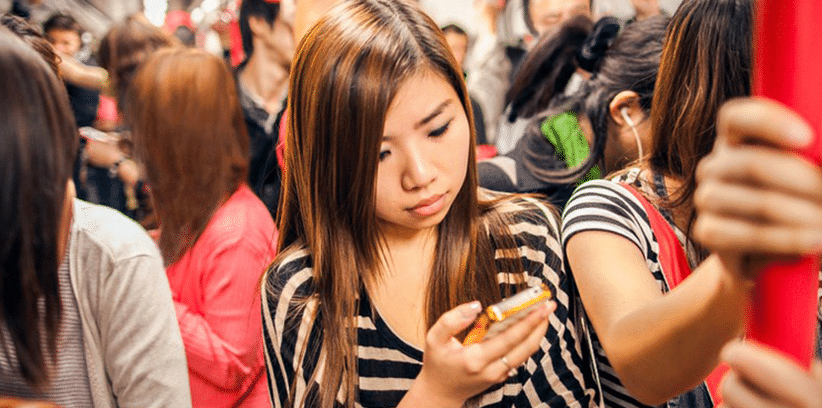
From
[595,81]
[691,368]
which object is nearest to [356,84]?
[691,368]

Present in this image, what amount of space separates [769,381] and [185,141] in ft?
5.73

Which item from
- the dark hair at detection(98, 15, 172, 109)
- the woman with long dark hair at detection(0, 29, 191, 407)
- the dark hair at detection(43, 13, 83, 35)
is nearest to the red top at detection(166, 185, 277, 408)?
the woman with long dark hair at detection(0, 29, 191, 407)

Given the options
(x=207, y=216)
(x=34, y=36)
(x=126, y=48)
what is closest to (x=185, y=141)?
(x=207, y=216)

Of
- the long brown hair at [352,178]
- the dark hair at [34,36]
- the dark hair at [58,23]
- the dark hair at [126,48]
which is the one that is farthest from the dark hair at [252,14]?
the long brown hair at [352,178]

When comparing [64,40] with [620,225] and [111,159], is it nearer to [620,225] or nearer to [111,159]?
[111,159]

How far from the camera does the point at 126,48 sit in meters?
3.02

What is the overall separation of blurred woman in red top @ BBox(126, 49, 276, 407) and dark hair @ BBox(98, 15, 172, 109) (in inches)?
36.7

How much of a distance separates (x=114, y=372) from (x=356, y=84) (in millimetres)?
571

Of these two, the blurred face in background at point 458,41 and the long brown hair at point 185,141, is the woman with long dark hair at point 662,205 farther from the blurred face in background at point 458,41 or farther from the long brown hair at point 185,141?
the blurred face in background at point 458,41

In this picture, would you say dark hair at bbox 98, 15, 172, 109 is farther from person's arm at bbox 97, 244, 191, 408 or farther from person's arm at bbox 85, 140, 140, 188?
person's arm at bbox 97, 244, 191, 408

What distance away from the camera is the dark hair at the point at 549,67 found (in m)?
2.41

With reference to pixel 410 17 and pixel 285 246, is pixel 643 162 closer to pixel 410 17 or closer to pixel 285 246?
pixel 410 17

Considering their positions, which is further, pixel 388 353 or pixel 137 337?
pixel 388 353

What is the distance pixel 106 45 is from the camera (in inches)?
122
